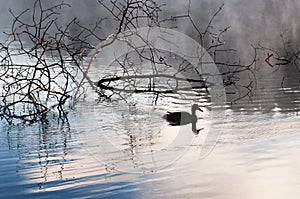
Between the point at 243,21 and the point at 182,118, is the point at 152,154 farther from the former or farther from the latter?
the point at 243,21

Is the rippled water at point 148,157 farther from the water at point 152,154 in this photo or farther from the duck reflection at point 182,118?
the duck reflection at point 182,118

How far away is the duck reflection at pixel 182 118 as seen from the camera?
8.17 meters

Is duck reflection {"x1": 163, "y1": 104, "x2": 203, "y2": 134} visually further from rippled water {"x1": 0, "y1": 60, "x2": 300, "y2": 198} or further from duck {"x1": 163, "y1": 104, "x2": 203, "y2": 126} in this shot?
rippled water {"x1": 0, "y1": 60, "x2": 300, "y2": 198}

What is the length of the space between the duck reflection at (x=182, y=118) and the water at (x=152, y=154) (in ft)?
0.31

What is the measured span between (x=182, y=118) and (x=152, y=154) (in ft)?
6.35

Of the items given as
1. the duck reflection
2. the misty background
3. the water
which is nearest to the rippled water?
the water

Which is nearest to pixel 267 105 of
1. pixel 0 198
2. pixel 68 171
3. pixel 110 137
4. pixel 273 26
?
pixel 110 137

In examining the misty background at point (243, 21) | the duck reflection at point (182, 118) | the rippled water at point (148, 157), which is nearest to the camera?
the rippled water at point (148, 157)

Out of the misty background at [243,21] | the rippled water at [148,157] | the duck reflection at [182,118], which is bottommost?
the rippled water at [148,157]

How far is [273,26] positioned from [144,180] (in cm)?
2422

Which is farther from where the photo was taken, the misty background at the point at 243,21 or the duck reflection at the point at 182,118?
the misty background at the point at 243,21

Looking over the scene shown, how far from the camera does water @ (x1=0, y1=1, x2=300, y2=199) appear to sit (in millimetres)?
5379

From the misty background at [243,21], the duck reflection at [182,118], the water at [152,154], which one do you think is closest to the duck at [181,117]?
the duck reflection at [182,118]

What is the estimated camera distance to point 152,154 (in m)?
6.60
